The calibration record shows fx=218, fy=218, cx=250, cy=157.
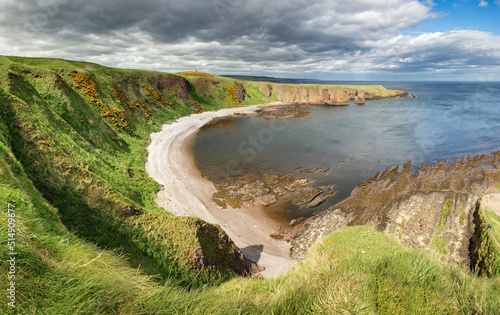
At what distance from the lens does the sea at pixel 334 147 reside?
3519 cm

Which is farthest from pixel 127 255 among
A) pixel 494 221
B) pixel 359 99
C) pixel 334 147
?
pixel 359 99

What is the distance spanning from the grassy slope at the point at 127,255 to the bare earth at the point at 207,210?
2.54m

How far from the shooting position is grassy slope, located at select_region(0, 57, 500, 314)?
4.20 meters

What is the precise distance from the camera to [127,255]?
1205 cm

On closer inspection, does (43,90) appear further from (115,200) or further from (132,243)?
(132,243)

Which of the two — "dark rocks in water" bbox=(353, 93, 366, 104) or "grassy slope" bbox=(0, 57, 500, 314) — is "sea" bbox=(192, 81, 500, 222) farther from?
"dark rocks in water" bbox=(353, 93, 366, 104)

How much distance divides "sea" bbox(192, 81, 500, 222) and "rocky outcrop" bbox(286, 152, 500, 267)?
8.26 feet

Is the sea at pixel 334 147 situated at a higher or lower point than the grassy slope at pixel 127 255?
lower

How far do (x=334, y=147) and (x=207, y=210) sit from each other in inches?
1377

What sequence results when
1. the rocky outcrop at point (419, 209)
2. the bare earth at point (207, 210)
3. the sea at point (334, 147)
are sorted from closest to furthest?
the bare earth at point (207, 210)
the rocky outcrop at point (419, 209)
the sea at point (334, 147)

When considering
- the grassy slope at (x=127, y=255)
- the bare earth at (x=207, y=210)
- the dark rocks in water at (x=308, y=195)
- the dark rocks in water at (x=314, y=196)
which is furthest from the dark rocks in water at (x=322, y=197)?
the grassy slope at (x=127, y=255)

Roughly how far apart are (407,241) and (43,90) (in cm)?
4749

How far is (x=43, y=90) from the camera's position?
3014cm

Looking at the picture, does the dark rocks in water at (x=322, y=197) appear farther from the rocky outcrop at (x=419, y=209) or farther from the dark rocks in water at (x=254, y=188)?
the dark rocks in water at (x=254, y=188)
